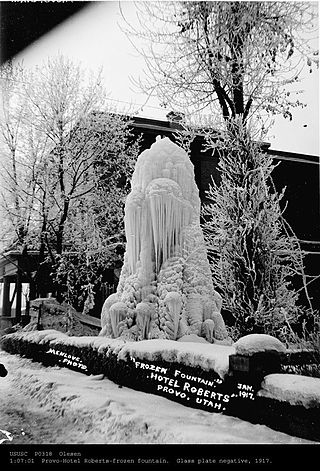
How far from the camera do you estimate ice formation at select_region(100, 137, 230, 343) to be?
344cm

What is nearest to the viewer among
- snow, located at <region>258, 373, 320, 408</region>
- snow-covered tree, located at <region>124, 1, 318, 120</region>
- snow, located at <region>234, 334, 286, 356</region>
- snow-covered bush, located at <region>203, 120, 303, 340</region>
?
snow, located at <region>258, 373, 320, 408</region>

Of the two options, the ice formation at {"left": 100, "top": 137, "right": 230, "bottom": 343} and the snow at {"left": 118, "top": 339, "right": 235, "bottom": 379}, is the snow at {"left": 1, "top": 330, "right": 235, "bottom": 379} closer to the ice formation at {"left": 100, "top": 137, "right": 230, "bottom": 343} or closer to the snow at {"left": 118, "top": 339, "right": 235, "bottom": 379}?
the snow at {"left": 118, "top": 339, "right": 235, "bottom": 379}

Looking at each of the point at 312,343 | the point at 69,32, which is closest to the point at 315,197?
the point at 312,343

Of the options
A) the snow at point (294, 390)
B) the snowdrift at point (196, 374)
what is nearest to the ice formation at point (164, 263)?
the snowdrift at point (196, 374)

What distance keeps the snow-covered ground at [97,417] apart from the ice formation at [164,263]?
1.78 feet

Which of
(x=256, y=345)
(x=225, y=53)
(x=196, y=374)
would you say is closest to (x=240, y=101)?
(x=225, y=53)

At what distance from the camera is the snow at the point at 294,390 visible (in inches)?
93.4

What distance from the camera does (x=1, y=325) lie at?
3385mm

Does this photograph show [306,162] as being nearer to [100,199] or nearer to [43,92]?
[100,199]

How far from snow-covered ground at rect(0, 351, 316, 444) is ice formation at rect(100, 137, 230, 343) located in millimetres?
544

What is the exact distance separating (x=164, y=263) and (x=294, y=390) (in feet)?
5.02

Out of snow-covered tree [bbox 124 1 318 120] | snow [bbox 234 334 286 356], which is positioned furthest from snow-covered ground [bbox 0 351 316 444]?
snow-covered tree [bbox 124 1 318 120]
